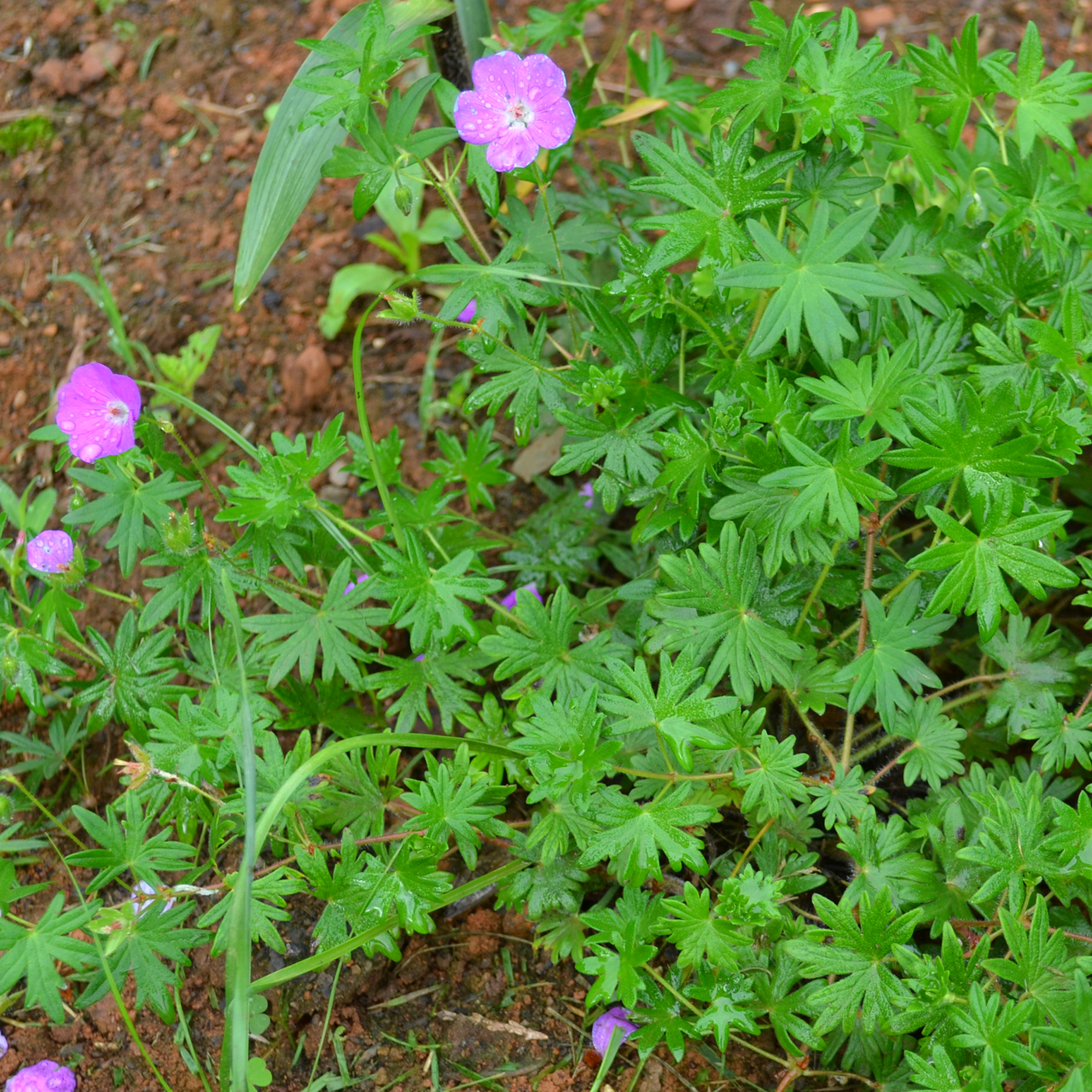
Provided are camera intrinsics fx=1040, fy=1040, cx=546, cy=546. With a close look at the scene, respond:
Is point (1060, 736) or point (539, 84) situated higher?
point (539, 84)

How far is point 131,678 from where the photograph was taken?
1.89 metres

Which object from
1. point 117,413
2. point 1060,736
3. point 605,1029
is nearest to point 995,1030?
point 1060,736

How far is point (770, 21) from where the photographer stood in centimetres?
167

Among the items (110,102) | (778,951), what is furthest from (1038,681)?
(110,102)

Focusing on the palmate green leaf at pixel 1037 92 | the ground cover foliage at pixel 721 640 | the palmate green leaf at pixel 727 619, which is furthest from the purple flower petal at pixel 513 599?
the palmate green leaf at pixel 1037 92

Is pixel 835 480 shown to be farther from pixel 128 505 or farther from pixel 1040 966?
pixel 128 505

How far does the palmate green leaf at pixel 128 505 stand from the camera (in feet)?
5.95

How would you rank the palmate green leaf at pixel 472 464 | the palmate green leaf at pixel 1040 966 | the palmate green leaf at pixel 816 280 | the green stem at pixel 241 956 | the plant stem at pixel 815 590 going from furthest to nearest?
the palmate green leaf at pixel 472 464 → the plant stem at pixel 815 590 → the palmate green leaf at pixel 816 280 → the palmate green leaf at pixel 1040 966 → the green stem at pixel 241 956

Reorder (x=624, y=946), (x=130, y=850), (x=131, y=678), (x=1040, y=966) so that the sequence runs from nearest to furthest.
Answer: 1. (x=1040, y=966)
2. (x=624, y=946)
3. (x=130, y=850)
4. (x=131, y=678)

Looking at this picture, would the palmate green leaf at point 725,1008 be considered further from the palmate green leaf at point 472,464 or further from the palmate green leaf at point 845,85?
the palmate green leaf at point 845,85

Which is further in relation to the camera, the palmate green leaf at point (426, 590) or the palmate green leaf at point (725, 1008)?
the palmate green leaf at point (426, 590)

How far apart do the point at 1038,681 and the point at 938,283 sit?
0.72 meters

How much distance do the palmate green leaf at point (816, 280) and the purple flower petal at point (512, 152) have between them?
396mm

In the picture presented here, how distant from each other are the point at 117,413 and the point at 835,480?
119cm
